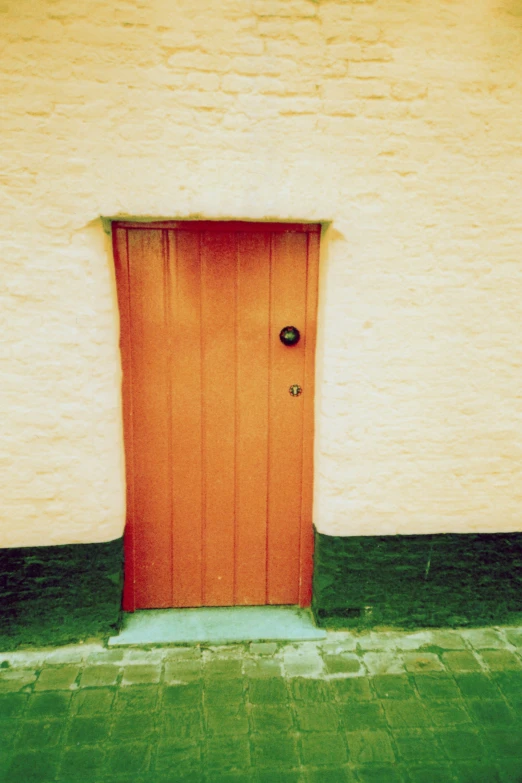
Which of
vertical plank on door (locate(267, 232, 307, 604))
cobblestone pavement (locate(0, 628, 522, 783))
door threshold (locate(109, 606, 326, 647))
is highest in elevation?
vertical plank on door (locate(267, 232, 307, 604))

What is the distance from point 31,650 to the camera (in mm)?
2967

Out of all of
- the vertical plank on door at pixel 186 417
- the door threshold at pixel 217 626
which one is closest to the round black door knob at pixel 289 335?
the vertical plank on door at pixel 186 417

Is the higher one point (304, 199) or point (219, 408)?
point (304, 199)

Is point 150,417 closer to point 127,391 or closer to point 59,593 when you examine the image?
point 127,391

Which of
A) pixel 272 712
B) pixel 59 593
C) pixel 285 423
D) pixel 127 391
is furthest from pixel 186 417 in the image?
pixel 272 712

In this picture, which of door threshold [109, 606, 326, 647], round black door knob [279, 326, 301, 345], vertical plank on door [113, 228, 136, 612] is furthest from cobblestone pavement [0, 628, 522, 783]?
round black door knob [279, 326, 301, 345]

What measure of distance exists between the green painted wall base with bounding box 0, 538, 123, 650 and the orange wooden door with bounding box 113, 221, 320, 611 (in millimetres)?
193

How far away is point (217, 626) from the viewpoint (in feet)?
10.3

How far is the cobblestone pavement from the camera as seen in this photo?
7.50 ft

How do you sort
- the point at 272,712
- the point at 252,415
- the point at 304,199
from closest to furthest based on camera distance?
the point at 272,712, the point at 304,199, the point at 252,415

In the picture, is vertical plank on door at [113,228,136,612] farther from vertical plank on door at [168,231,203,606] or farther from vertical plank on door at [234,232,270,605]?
vertical plank on door at [234,232,270,605]

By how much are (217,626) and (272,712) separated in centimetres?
68

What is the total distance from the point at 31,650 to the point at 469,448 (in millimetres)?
2740

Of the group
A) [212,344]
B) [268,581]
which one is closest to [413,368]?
[212,344]
